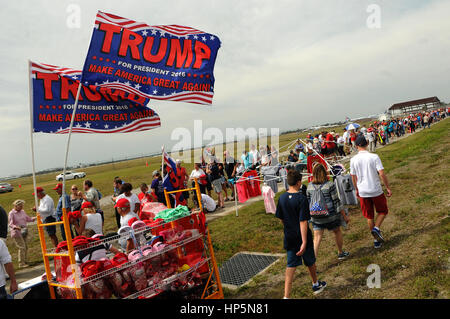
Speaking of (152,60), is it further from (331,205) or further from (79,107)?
(331,205)

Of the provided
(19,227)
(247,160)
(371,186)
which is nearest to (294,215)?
(371,186)

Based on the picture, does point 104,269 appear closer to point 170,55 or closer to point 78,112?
point 78,112

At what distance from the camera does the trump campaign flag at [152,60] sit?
188 inches

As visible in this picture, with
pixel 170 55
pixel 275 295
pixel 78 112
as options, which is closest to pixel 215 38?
pixel 170 55

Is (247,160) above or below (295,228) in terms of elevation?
above

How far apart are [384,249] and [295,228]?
8.01ft

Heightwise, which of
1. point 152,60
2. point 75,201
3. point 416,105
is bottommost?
point 75,201

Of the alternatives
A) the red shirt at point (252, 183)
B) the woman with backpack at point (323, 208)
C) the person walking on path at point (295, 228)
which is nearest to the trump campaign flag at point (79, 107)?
the person walking on path at point (295, 228)

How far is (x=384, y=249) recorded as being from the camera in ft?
18.0

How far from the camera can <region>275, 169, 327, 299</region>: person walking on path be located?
163 inches

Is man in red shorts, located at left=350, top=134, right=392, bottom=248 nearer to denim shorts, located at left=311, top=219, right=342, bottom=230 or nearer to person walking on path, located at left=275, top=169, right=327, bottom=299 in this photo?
denim shorts, located at left=311, top=219, right=342, bottom=230

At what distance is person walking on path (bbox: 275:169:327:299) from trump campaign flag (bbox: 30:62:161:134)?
3.39 m

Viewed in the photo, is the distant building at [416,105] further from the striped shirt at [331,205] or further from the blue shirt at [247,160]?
the striped shirt at [331,205]

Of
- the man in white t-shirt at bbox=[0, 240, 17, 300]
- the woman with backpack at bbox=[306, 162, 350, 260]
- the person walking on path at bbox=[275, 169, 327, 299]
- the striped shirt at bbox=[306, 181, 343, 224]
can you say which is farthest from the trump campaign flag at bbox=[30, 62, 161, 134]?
the striped shirt at bbox=[306, 181, 343, 224]
